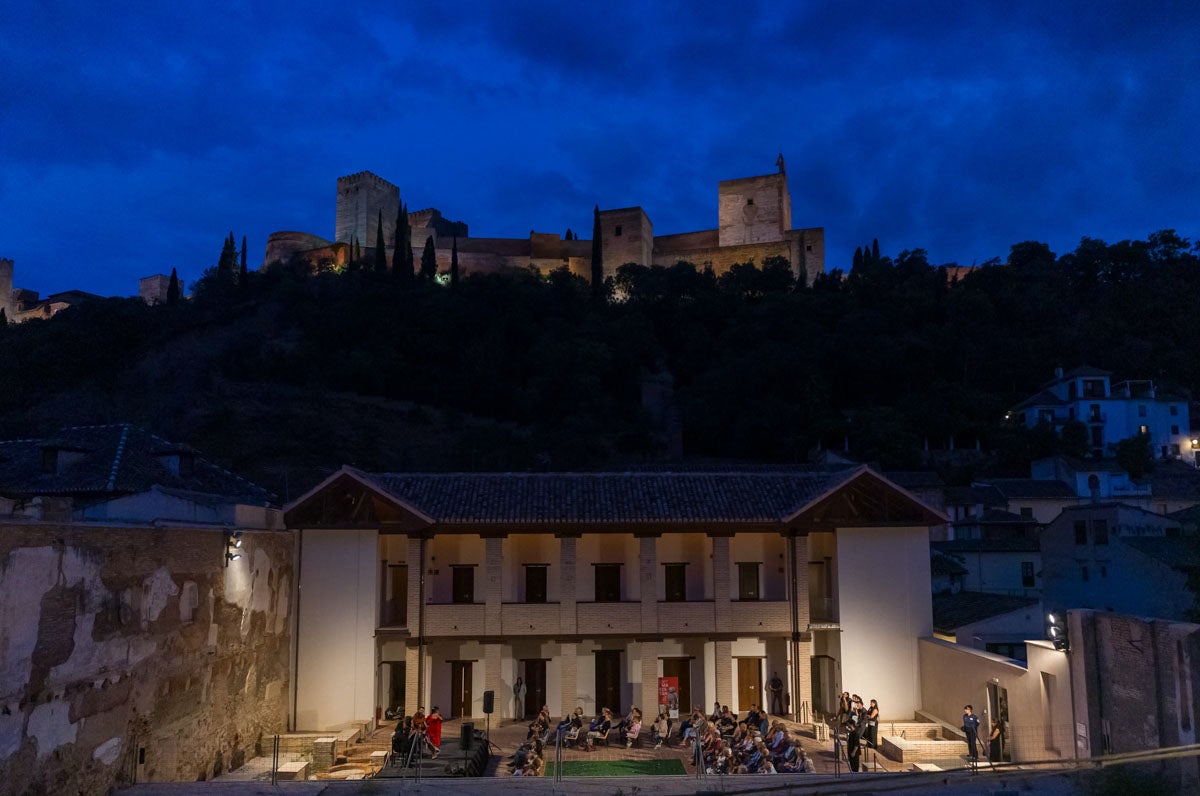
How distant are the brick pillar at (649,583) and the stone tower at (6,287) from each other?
94352 mm

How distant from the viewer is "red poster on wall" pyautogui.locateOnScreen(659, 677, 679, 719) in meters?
21.2

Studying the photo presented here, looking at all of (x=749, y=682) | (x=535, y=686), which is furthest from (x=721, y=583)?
(x=535, y=686)

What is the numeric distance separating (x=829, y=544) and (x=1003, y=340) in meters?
43.5

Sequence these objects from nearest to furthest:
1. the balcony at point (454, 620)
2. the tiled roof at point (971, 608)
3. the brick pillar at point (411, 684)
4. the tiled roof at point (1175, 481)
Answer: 1. the brick pillar at point (411, 684)
2. the balcony at point (454, 620)
3. the tiled roof at point (971, 608)
4. the tiled roof at point (1175, 481)

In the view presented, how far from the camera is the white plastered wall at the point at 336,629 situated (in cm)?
2009

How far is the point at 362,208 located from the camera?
90.1 metres

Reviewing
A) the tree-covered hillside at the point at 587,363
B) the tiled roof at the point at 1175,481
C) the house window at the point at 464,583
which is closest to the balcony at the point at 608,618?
the house window at the point at 464,583

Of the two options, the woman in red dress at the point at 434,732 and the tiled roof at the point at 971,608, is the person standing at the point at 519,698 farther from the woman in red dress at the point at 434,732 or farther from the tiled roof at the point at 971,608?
the tiled roof at the point at 971,608

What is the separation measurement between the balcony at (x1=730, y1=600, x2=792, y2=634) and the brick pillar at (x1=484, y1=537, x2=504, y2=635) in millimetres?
5631

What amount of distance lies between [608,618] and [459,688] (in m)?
4.10

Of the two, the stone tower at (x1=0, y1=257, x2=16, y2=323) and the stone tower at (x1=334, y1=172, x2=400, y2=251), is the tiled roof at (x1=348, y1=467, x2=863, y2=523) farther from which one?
the stone tower at (x1=0, y1=257, x2=16, y2=323)

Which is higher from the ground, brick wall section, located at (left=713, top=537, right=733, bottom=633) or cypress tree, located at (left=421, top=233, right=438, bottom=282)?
cypress tree, located at (left=421, top=233, right=438, bottom=282)

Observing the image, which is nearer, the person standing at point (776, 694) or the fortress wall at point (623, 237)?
the person standing at point (776, 694)

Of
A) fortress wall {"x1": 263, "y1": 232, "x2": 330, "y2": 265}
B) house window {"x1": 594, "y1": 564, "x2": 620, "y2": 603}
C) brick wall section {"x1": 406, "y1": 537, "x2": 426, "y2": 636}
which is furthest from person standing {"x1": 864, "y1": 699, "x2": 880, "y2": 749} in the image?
fortress wall {"x1": 263, "y1": 232, "x2": 330, "y2": 265}
